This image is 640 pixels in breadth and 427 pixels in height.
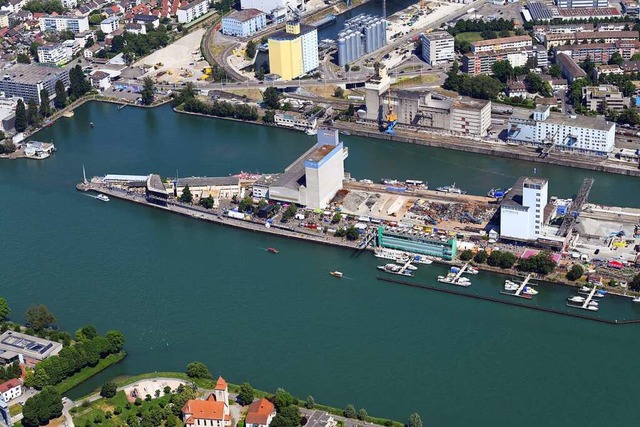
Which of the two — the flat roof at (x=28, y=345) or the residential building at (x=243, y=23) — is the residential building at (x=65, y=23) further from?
the flat roof at (x=28, y=345)

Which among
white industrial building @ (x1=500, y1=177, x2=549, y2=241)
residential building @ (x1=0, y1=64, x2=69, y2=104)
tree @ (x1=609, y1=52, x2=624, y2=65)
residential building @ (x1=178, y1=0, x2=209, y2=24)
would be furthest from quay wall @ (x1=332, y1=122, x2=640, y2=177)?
residential building @ (x1=178, y1=0, x2=209, y2=24)

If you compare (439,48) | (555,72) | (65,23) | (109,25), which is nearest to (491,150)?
(555,72)

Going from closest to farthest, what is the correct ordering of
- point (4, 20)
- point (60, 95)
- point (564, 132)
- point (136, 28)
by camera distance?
point (564, 132) → point (60, 95) → point (136, 28) → point (4, 20)

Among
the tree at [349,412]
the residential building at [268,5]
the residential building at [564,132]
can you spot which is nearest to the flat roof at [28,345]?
the tree at [349,412]

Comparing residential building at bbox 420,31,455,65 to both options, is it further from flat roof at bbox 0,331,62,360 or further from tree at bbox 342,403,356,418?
tree at bbox 342,403,356,418

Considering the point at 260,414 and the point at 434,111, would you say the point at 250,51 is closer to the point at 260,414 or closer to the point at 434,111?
the point at 434,111

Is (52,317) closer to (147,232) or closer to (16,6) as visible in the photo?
(147,232)
